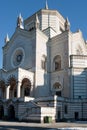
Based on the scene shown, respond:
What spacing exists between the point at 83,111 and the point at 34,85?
10.4 meters

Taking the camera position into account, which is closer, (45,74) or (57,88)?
(57,88)

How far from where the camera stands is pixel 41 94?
45594 millimetres

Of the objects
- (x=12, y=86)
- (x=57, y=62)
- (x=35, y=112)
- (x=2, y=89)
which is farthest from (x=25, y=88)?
(x=35, y=112)

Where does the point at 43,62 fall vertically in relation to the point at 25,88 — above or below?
above

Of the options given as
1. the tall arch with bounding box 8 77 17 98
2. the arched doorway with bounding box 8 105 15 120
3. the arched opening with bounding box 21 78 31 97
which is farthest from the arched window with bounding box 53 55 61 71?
the arched doorway with bounding box 8 105 15 120

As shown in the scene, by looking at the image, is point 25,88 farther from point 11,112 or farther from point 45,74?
point 11,112

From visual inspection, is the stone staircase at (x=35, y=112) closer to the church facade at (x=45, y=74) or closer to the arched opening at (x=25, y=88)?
the church facade at (x=45, y=74)

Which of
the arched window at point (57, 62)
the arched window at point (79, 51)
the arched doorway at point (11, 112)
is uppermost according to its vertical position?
the arched window at point (79, 51)

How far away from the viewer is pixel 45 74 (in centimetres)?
4728

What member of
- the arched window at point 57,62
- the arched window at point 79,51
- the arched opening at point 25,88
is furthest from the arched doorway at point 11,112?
the arched window at point 79,51

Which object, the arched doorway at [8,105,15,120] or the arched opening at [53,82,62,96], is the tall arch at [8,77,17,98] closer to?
the arched doorway at [8,105,15,120]

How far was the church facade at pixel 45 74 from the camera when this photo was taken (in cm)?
3912

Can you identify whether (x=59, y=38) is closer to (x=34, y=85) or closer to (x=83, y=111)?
(x=34, y=85)

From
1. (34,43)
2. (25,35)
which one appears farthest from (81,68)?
(25,35)
